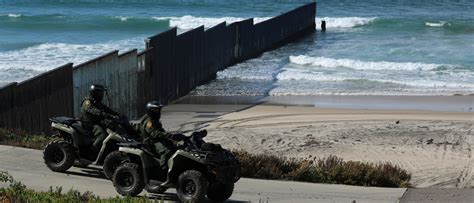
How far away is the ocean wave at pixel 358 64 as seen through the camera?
36.8 meters

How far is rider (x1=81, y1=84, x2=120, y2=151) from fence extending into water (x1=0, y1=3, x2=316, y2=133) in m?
3.61

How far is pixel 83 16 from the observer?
61875 mm

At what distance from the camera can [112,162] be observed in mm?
12656

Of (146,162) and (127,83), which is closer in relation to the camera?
(146,162)

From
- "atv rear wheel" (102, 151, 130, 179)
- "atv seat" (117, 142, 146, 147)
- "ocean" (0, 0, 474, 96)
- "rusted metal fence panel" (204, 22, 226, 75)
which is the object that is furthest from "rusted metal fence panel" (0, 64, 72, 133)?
"rusted metal fence panel" (204, 22, 226, 75)

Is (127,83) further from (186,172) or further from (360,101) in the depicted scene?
(186,172)

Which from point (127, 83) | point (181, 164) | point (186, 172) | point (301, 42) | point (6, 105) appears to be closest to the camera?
point (186, 172)

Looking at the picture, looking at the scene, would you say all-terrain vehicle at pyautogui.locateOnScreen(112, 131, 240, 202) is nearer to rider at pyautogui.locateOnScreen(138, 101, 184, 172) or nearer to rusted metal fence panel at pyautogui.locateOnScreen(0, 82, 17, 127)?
rider at pyautogui.locateOnScreen(138, 101, 184, 172)

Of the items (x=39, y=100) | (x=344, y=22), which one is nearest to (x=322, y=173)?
(x=39, y=100)

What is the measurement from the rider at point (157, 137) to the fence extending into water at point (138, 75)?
496 cm

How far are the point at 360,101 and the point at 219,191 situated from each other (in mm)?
16399

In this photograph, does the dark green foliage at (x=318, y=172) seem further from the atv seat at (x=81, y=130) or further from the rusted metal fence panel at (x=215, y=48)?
the rusted metal fence panel at (x=215, y=48)

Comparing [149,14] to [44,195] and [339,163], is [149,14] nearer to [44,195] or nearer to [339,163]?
[339,163]

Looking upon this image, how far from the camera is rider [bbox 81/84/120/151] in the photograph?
1314 cm
